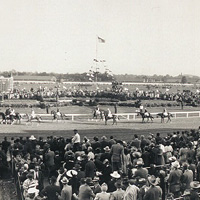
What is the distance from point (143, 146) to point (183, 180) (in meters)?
4.71

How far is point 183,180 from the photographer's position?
927cm

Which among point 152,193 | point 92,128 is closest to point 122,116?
point 92,128

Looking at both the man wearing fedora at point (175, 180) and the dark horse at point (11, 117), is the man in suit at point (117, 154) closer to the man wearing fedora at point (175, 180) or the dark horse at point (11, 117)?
the man wearing fedora at point (175, 180)

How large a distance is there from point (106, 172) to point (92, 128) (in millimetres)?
15040

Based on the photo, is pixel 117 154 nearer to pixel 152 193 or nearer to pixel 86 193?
pixel 86 193

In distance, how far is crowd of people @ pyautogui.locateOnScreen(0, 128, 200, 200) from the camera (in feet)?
25.6

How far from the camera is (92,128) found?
83.9ft

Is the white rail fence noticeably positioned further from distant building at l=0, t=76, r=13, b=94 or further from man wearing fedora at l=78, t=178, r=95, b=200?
distant building at l=0, t=76, r=13, b=94

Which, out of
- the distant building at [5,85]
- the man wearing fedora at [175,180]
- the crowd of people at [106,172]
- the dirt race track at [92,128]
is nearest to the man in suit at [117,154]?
the crowd of people at [106,172]

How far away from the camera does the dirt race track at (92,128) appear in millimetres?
22594

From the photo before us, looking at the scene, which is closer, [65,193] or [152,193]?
[152,193]

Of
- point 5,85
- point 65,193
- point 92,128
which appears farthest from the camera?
point 5,85

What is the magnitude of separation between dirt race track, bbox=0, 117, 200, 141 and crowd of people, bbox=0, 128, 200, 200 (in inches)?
319

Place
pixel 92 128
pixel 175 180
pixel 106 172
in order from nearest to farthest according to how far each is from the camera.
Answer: pixel 175 180 < pixel 106 172 < pixel 92 128
